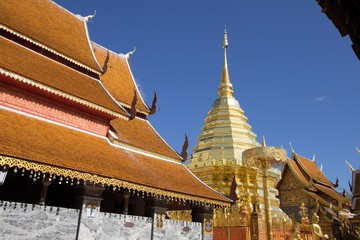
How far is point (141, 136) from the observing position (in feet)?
40.0

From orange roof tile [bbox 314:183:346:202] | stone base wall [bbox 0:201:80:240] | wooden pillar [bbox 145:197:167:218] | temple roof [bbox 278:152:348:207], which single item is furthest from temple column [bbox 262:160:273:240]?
orange roof tile [bbox 314:183:346:202]

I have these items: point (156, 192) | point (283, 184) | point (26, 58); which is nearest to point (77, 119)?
point (26, 58)

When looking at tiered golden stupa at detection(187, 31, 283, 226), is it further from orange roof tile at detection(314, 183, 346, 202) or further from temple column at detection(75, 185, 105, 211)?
temple column at detection(75, 185, 105, 211)

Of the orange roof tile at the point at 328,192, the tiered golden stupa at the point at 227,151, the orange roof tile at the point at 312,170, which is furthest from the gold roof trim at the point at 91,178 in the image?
the orange roof tile at the point at 312,170

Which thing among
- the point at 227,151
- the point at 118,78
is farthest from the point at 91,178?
the point at 227,151

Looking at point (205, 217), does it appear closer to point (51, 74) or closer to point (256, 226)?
point (256, 226)

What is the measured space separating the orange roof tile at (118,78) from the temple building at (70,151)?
229mm

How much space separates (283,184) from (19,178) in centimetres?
1832

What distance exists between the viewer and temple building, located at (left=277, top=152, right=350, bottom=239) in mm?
21094

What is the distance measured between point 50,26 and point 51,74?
11.5 ft

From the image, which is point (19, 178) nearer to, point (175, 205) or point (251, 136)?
point (175, 205)

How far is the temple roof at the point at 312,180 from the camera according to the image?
21984 mm

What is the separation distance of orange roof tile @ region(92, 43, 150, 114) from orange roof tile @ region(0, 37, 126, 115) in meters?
1.91

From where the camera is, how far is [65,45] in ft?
39.0
